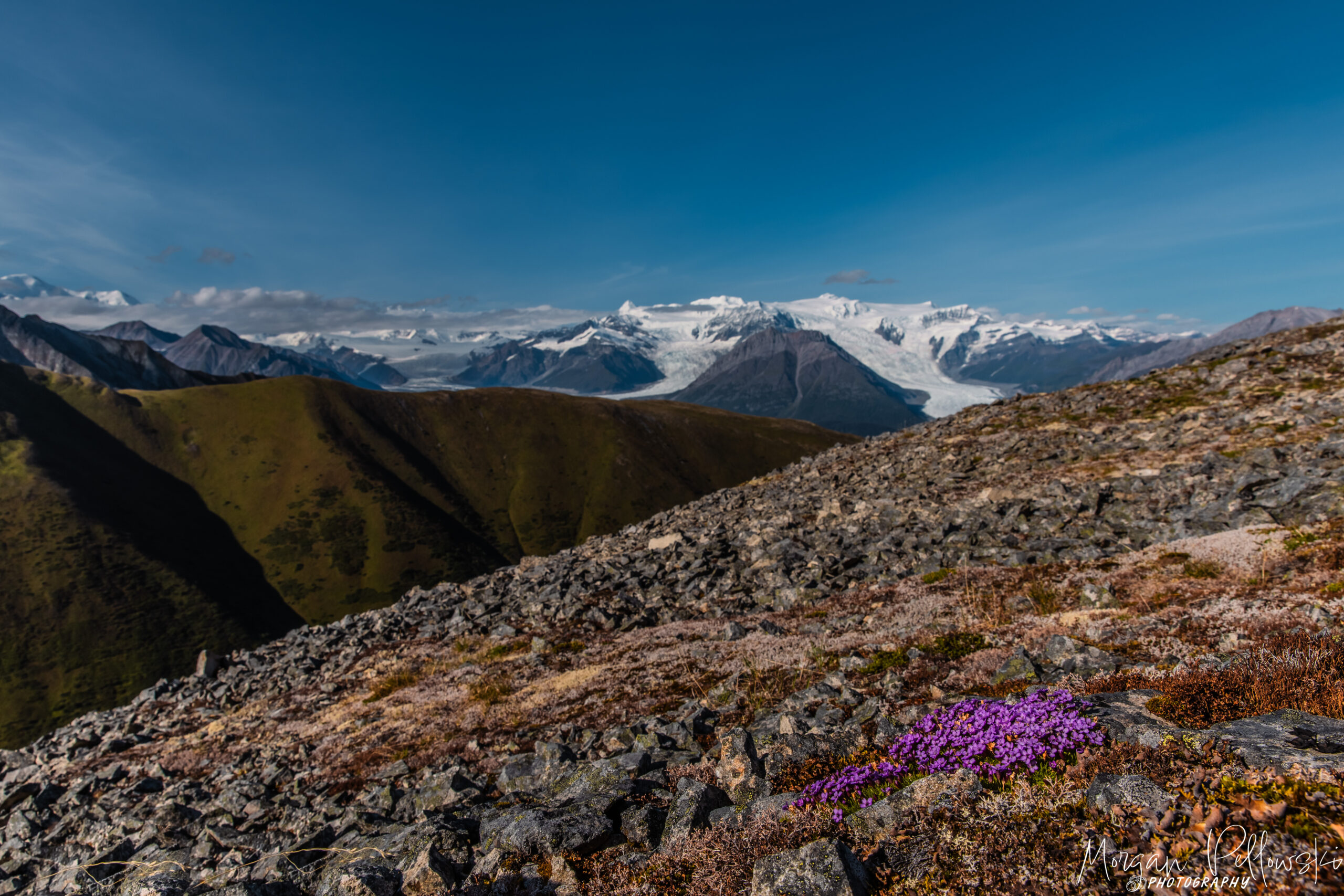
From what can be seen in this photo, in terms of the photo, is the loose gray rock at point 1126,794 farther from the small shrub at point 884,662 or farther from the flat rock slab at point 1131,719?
the small shrub at point 884,662

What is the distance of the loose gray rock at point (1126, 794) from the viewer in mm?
5777

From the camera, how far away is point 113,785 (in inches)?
750

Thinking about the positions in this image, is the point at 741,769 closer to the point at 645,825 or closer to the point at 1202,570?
the point at 645,825

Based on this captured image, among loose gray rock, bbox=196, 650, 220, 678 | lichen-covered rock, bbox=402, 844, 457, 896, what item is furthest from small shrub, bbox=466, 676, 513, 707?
loose gray rock, bbox=196, 650, 220, 678

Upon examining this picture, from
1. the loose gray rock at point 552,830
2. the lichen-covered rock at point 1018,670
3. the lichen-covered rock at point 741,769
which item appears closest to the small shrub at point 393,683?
the loose gray rock at point 552,830

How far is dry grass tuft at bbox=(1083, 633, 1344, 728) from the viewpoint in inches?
302

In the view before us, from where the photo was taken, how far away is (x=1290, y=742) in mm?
6371

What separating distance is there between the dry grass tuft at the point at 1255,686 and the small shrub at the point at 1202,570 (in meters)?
7.89

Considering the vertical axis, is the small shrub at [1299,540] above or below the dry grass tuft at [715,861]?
above

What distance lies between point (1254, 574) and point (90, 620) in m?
231

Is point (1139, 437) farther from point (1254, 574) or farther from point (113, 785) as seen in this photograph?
point (113, 785)

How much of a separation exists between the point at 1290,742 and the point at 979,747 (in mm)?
3009

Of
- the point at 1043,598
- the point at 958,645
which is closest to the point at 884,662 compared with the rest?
the point at 958,645

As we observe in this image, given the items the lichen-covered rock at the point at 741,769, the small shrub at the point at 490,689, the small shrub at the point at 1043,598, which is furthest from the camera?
the small shrub at the point at 490,689
